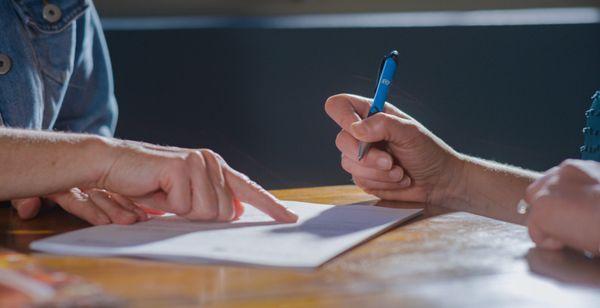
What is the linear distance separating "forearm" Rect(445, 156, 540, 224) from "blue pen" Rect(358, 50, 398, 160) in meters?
0.15

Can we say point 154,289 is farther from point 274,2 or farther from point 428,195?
point 274,2

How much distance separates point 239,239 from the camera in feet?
2.83

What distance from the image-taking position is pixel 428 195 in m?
1.25

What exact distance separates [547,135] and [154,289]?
2.21 meters

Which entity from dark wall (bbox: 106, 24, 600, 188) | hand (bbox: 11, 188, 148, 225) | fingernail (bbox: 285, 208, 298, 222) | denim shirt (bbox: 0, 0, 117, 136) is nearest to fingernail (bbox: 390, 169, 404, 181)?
fingernail (bbox: 285, 208, 298, 222)

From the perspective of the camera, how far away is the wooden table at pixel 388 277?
0.66 m

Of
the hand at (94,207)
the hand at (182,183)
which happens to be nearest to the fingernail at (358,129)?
the hand at (182,183)

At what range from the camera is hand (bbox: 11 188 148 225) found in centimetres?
97

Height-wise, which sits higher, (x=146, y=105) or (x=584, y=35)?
(x=584, y=35)

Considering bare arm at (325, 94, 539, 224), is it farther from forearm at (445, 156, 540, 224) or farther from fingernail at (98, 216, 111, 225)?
fingernail at (98, 216, 111, 225)

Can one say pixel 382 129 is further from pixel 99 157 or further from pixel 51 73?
pixel 51 73

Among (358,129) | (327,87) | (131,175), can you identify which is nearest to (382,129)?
(358,129)

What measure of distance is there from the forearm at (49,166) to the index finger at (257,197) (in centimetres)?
15

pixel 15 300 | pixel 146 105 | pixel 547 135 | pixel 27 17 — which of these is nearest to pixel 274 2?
pixel 146 105
